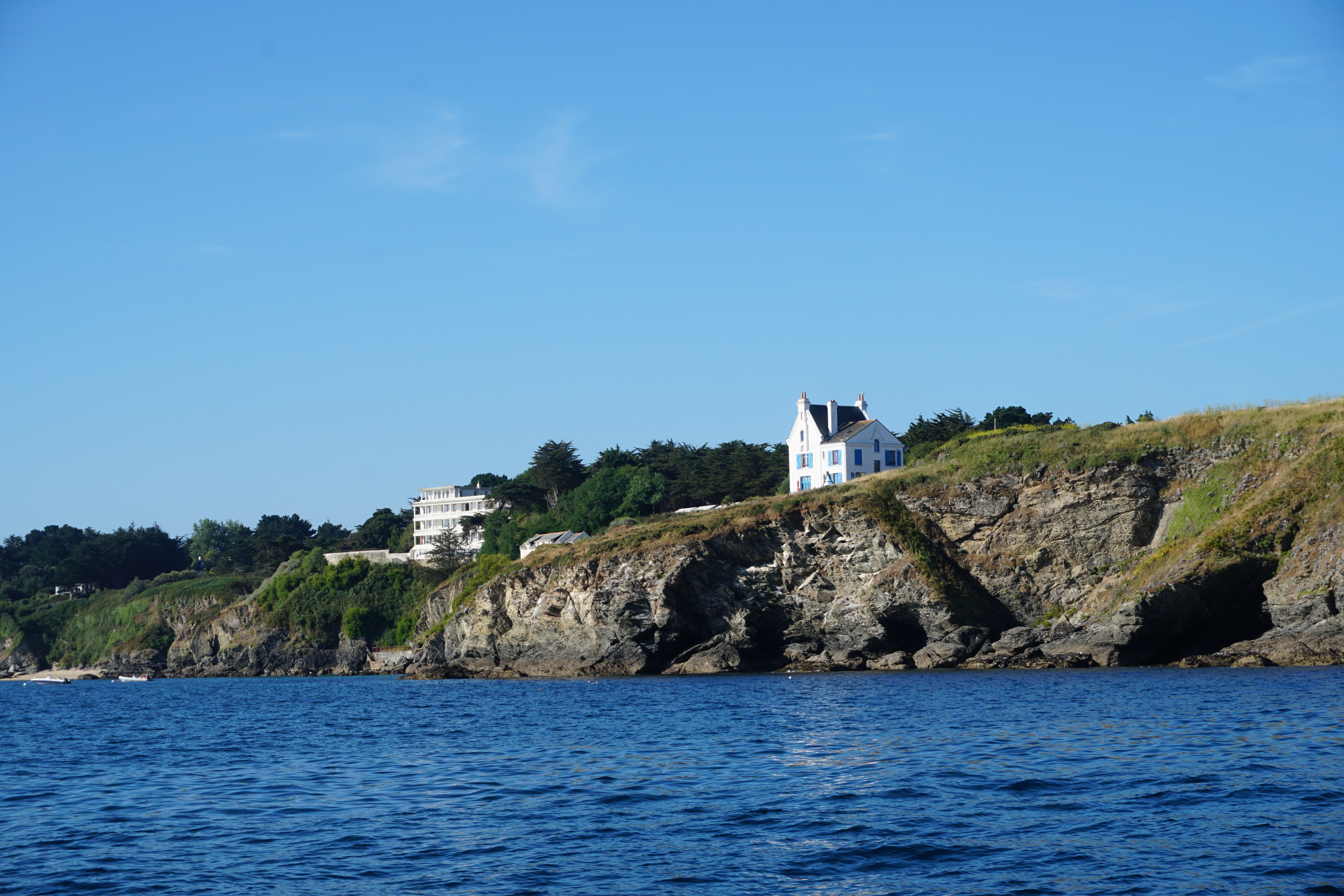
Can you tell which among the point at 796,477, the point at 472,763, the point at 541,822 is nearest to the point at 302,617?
the point at 796,477

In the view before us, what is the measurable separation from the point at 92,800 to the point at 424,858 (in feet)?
40.6

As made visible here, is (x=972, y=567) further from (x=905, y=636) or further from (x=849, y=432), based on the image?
(x=849, y=432)

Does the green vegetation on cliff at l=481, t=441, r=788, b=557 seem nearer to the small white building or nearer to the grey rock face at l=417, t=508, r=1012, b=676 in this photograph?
the small white building

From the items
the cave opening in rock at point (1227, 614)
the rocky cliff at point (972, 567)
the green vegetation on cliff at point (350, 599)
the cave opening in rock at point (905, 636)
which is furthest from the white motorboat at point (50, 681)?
the cave opening in rock at point (1227, 614)

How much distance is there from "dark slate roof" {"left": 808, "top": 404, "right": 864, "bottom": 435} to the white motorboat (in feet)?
262

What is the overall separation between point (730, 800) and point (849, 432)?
72319 millimetres

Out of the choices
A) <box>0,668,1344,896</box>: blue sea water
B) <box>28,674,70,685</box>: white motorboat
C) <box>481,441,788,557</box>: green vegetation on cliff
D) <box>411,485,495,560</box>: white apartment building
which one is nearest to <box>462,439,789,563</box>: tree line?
<box>481,441,788,557</box>: green vegetation on cliff

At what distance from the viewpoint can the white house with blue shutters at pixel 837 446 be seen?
93688mm

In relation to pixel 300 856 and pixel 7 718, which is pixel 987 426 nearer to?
pixel 7 718

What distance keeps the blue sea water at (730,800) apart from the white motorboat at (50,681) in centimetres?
8438

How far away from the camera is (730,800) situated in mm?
24703

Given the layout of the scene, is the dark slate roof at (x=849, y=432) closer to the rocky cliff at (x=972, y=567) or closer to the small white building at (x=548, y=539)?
the rocky cliff at (x=972, y=567)

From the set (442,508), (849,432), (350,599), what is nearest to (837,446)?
(849,432)

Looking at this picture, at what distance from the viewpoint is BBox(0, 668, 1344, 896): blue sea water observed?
59.4 feet
